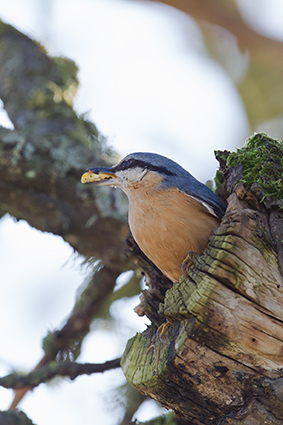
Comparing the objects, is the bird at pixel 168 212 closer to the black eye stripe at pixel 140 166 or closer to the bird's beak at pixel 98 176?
the black eye stripe at pixel 140 166

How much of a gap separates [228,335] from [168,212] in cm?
104

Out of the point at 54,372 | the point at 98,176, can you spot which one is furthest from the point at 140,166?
the point at 54,372

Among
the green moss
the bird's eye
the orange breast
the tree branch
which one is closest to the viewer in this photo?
the green moss

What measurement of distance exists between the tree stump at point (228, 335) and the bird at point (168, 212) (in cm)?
35

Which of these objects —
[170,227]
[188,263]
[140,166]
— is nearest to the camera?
[188,263]

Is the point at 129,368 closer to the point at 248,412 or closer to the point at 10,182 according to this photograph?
the point at 248,412

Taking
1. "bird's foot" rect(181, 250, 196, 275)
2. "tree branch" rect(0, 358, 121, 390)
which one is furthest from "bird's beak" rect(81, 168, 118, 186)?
"tree branch" rect(0, 358, 121, 390)

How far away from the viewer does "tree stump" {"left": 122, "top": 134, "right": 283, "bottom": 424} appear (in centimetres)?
203

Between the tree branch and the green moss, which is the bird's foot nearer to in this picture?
the green moss

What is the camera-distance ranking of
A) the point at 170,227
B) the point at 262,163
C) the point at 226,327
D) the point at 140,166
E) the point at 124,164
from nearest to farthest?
the point at 226,327, the point at 262,163, the point at 170,227, the point at 140,166, the point at 124,164

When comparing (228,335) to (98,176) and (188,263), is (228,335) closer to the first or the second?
(188,263)

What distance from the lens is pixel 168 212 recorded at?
2.88 meters

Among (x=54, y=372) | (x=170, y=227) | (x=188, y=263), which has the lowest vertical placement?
(x=54, y=372)

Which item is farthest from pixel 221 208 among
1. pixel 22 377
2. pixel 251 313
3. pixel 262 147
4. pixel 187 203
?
pixel 22 377
